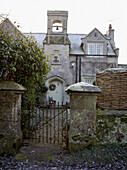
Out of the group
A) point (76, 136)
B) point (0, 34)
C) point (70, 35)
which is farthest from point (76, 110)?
point (70, 35)

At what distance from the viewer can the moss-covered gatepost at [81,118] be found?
411cm

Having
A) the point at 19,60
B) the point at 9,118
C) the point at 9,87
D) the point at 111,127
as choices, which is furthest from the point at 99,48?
the point at 9,118

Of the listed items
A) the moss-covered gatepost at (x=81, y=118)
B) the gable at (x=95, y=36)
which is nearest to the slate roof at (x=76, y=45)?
→ the gable at (x=95, y=36)

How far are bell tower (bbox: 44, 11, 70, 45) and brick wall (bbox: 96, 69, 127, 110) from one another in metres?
13.2

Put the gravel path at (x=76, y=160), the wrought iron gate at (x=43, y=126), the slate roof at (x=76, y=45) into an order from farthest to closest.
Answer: the slate roof at (x=76, y=45) → the wrought iron gate at (x=43, y=126) → the gravel path at (x=76, y=160)

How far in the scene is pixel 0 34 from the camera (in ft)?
14.8

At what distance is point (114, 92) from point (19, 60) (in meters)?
2.76

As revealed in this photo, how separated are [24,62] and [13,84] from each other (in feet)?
3.18

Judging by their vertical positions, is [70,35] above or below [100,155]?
above

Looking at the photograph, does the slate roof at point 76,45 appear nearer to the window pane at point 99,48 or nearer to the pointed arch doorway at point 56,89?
the window pane at point 99,48

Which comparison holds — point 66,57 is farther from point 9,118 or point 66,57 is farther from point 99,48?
point 9,118

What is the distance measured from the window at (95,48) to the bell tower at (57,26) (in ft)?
8.26

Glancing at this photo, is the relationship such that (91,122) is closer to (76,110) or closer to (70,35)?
(76,110)

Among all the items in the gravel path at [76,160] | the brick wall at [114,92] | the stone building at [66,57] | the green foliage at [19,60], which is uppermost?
the stone building at [66,57]
